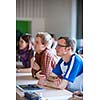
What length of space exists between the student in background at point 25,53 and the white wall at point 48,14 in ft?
9.17

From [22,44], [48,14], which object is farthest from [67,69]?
[48,14]

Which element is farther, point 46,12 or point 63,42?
point 46,12

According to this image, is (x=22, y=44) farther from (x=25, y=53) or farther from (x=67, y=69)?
(x=67, y=69)

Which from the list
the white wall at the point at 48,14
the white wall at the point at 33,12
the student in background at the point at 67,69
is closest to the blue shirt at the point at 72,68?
the student in background at the point at 67,69

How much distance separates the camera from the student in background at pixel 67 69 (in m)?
1.60

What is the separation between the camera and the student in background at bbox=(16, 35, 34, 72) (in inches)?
95.6

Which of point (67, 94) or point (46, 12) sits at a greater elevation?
point (46, 12)

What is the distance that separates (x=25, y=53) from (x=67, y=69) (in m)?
0.99

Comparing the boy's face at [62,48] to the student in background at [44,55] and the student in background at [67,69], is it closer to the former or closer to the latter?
the student in background at [67,69]

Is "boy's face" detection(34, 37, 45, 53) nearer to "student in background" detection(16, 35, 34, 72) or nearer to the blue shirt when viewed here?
the blue shirt
